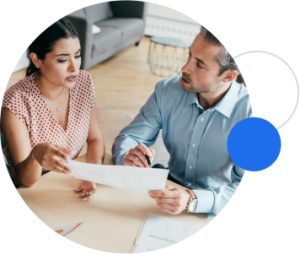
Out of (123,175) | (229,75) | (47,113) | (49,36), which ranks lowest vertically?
(123,175)

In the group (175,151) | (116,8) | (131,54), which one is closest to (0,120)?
(175,151)

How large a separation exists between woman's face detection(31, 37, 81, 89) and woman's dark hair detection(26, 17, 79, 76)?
1 cm

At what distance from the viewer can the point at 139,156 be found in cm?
97

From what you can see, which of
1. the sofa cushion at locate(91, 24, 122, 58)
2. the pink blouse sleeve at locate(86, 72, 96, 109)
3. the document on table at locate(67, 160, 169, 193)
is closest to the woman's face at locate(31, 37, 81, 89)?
the pink blouse sleeve at locate(86, 72, 96, 109)

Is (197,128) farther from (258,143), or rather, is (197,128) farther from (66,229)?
(66,229)

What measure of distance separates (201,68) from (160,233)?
0.57 meters

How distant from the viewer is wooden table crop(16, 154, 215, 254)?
2.79 feet

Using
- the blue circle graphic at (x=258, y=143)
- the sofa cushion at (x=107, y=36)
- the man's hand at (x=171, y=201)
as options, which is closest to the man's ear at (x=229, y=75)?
the blue circle graphic at (x=258, y=143)

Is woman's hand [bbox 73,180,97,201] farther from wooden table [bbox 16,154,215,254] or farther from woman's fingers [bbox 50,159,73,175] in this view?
woman's fingers [bbox 50,159,73,175]

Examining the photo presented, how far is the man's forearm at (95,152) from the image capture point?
1093mm

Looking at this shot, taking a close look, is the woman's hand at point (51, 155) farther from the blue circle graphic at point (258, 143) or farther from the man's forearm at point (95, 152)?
the blue circle graphic at point (258, 143)

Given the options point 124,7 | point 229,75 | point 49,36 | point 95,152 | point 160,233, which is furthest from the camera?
point 124,7

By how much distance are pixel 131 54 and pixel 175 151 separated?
106cm

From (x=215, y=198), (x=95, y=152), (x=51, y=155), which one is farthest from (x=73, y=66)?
(x=215, y=198)
